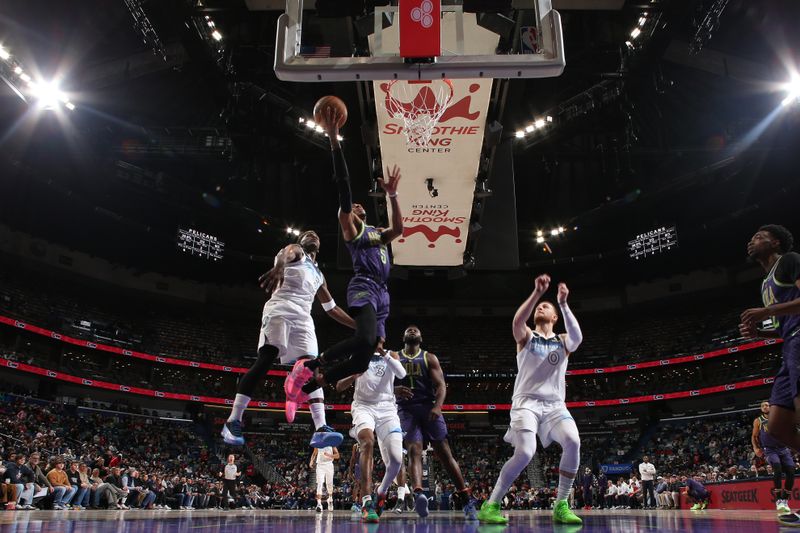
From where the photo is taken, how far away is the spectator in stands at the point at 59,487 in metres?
12.5

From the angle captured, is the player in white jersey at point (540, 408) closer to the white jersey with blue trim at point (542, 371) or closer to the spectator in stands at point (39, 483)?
the white jersey with blue trim at point (542, 371)

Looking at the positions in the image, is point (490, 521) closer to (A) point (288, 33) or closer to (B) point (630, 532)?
(B) point (630, 532)

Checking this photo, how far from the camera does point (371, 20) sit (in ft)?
25.0

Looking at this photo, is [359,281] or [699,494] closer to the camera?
[359,281]

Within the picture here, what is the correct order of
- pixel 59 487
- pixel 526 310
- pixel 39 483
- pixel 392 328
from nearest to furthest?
1. pixel 526 310
2. pixel 59 487
3. pixel 39 483
4. pixel 392 328

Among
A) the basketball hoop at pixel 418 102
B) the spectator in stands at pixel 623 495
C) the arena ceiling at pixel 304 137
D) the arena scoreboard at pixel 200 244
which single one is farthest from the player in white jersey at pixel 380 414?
the arena scoreboard at pixel 200 244

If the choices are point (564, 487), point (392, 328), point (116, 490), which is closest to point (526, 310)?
point (564, 487)

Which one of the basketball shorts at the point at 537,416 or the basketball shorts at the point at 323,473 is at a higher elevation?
the basketball shorts at the point at 537,416

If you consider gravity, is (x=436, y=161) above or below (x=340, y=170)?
above

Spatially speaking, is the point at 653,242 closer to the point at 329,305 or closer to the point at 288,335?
the point at 329,305

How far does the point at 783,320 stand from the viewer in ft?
14.3

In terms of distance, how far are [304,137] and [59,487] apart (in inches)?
502

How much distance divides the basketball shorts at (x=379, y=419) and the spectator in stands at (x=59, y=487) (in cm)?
882

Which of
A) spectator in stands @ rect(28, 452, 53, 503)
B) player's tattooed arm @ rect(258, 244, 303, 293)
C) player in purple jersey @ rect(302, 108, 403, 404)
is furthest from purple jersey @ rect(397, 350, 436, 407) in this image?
spectator in stands @ rect(28, 452, 53, 503)
